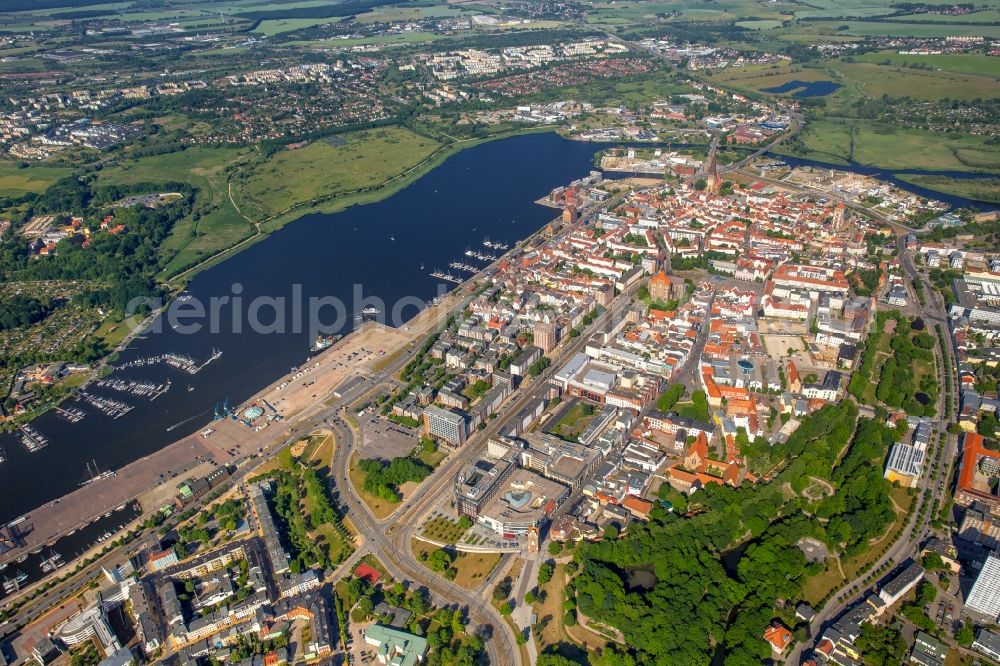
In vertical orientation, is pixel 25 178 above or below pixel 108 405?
above

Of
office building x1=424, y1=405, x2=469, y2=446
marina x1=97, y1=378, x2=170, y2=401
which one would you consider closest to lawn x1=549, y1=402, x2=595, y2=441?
office building x1=424, y1=405, x2=469, y2=446

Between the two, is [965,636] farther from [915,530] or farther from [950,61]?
[950,61]

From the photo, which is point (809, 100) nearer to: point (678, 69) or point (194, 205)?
point (678, 69)

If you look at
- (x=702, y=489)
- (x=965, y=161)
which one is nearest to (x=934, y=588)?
(x=702, y=489)

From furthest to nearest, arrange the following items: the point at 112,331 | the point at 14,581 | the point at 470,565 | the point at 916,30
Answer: the point at 916,30, the point at 112,331, the point at 14,581, the point at 470,565

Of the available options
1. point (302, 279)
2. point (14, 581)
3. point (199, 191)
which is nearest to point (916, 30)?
point (199, 191)
